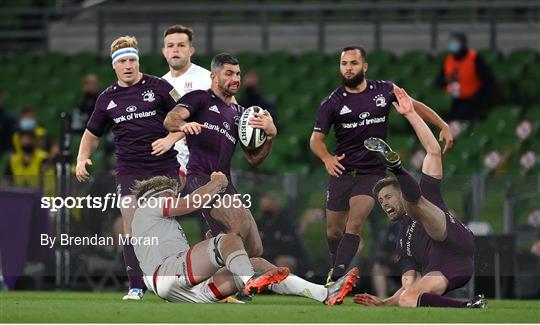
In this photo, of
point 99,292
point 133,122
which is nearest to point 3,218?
point 99,292

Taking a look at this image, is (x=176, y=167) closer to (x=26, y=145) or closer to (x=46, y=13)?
(x=26, y=145)

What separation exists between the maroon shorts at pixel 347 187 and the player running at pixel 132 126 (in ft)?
4.68

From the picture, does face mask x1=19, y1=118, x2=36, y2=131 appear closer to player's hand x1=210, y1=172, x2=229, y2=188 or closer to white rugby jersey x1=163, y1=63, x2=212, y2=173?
white rugby jersey x1=163, y1=63, x2=212, y2=173

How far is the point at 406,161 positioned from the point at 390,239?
4338 millimetres

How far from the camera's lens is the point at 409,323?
10984 millimetres

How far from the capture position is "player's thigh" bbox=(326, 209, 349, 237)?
45.4 feet

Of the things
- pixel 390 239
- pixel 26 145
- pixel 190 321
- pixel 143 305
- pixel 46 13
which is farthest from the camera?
pixel 46 13

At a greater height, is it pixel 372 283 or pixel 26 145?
pixel 26 145

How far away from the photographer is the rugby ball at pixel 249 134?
13.1m

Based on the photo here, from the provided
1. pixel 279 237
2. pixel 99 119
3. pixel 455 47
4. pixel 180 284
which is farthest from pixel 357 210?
pixel 455 47

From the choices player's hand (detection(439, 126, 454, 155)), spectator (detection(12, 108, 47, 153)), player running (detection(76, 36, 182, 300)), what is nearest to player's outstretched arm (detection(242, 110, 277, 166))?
player running (detection(76, 36, 182, 300))

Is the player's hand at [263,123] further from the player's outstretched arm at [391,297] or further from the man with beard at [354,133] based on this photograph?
the player's outstretched arm at [391,297]

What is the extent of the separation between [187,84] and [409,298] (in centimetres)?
293

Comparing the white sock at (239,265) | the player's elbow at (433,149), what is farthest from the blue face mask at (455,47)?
the white sock at (239,265)
